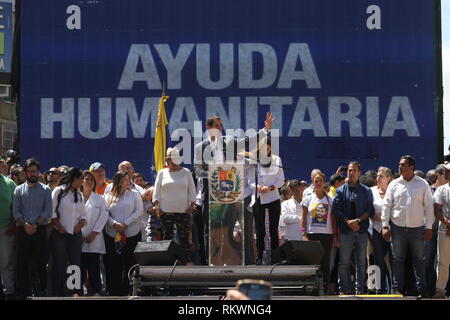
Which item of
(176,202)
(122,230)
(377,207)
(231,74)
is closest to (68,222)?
(122,230)

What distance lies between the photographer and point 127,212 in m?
14.8

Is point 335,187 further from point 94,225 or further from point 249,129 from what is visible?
point 249,129

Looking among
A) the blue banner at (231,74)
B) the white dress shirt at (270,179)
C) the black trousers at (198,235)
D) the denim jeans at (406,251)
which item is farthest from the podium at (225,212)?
the blue banner at (231,74)

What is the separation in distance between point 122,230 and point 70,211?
2.55 ft

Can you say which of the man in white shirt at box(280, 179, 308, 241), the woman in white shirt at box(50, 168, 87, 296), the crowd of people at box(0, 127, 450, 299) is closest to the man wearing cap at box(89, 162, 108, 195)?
the crowd of people at box(0, 127, 450, 299)

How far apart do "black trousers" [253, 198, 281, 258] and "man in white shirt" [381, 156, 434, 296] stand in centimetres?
147

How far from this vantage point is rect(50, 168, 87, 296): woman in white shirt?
14.2m

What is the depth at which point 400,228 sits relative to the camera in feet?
46.7

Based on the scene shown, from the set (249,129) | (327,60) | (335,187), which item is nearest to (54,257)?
(335,187)

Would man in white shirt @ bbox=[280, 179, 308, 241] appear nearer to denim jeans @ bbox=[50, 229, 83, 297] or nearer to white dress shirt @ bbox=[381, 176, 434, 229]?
white dress shirt @ bbox=[381, 176, 434, 229]

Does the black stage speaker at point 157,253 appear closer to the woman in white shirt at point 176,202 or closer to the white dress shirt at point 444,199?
the woman in white shirt at point 176,202

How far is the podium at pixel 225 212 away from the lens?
40.9 ft

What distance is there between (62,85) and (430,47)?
7.34m

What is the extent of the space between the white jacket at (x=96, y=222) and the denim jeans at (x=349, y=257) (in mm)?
3207
